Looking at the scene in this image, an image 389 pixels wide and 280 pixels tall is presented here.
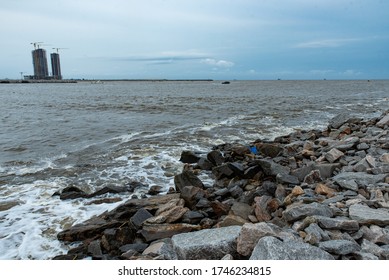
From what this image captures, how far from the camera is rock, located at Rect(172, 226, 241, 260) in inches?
157

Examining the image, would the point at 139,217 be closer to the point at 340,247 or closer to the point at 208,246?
the point at 208,246

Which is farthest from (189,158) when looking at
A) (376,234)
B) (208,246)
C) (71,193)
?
(376,234)

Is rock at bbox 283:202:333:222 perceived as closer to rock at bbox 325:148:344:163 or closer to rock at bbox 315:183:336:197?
rock at bbox 315:183:336:197

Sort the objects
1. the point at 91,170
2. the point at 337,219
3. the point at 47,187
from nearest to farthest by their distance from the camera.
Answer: the point at 337,219 → the point at 47,187 → the point at 91,170

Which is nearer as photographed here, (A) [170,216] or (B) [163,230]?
(B) [163,230]

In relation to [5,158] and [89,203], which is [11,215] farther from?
[5,158]

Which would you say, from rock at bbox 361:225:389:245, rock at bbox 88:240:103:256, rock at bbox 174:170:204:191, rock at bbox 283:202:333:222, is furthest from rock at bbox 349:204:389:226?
rock at bbox 88:240:103:256

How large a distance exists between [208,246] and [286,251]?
1.03 meters

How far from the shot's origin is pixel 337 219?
4.41 meters

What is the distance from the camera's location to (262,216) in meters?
5.82

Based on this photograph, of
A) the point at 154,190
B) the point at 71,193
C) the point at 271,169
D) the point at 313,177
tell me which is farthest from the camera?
the point at 154,190

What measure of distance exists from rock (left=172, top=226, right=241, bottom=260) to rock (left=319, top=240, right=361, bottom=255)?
1.15 meters

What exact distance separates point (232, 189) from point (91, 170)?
5.35 metres
